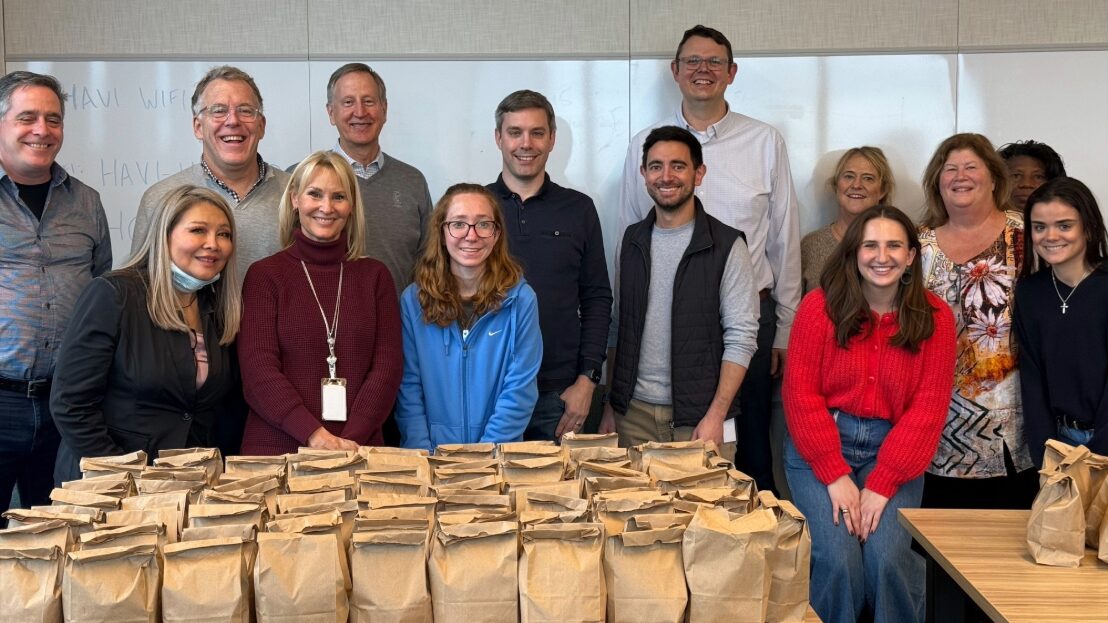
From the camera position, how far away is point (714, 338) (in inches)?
126

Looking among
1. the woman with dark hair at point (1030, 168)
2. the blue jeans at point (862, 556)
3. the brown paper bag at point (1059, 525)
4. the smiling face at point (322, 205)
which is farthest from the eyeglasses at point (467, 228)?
the woman with dark hair at point (1030, 168)

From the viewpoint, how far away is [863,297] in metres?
2.86

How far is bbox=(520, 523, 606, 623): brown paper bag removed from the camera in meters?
1.51

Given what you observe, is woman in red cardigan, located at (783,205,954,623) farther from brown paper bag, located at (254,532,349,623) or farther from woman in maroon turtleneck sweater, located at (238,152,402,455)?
brown paper bag, located at (254,532,349,623)

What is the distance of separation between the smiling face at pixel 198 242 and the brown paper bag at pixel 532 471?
103cm

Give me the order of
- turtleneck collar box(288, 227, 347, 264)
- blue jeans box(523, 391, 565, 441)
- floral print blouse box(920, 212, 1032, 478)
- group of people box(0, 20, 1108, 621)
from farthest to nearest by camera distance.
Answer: blue jeans box(523, 391, 565, 441) → floral print blouse box(920, 212, 1032, 478) → turtleneck collar box(288, 227, 347, 264) → group of people box(0, 20, 1108, 621)

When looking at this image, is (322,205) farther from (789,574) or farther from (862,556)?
(862,556)

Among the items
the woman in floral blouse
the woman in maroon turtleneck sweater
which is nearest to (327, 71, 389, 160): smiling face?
the woman in maroon turtleneck sweater

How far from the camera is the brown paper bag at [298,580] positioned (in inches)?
58.6

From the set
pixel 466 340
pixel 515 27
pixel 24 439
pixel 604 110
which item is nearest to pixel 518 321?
pixel 466 340

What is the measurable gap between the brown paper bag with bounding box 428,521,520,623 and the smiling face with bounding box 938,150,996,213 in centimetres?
223

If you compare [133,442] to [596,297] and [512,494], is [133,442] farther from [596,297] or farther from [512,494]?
[596,297]

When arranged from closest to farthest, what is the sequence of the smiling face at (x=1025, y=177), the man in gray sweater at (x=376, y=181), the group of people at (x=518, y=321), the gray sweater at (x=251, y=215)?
the group of people at (x=518, y=321) → the gray sweater at (x=251, y=215) → the man in gray sweater at (x=376, y=181) → the smiling face at (x=1025, y=177)

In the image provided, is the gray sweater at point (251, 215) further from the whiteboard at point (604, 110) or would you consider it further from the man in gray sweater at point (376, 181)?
the whiteboard at point (604, 110)
